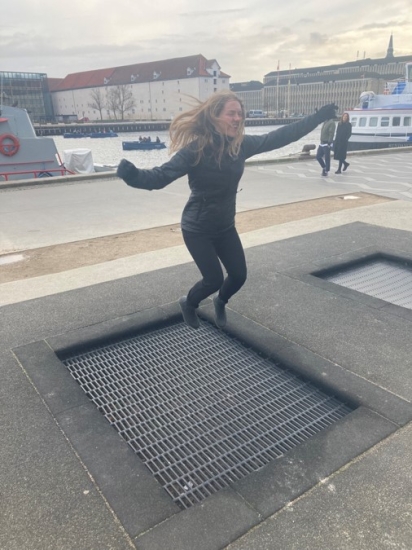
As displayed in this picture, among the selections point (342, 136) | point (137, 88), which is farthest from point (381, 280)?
point (137, 88)

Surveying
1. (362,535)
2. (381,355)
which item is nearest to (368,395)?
(381,355)

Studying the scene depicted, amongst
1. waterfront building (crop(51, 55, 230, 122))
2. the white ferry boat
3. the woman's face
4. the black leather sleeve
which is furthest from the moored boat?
waterfront building (crop(51, 55, 230, 122))

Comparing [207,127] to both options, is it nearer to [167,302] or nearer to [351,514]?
[167,302]

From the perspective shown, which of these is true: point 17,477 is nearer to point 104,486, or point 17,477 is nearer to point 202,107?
point 104,486

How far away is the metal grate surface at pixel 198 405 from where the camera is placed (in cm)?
250

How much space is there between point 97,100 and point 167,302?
119m

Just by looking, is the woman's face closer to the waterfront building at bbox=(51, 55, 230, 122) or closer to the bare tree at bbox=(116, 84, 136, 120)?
the waterfront building at bbox=(51, 55, 230, 122)

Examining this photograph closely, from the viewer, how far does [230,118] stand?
3.06m

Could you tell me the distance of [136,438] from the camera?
2697 mm

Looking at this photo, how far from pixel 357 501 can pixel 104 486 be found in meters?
1.27

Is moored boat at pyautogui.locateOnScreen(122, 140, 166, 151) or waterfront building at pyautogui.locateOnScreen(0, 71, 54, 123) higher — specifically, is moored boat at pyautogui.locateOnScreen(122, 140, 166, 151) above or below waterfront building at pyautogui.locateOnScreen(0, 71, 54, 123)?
below

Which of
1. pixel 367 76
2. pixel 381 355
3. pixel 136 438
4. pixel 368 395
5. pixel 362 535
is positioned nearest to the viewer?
pixel 362 535

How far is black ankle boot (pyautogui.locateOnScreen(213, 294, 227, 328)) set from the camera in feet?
12.5

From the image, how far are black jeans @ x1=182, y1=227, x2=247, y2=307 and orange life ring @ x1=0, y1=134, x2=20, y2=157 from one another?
586 inches
